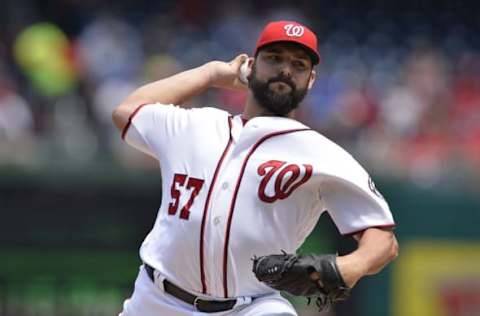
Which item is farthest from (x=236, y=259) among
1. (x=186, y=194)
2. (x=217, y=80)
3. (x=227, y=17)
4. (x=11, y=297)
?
(x=227, y=17)

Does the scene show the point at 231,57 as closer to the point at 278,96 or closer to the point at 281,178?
the point at 278,96

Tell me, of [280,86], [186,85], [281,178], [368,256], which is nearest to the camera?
[368,256]

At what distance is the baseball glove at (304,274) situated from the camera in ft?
11.9

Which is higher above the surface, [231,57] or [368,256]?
[231,57]

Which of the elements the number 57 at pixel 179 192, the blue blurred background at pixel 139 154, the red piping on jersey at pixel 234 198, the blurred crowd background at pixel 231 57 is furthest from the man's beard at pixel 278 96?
the blurred crowd background at pixel 231 57

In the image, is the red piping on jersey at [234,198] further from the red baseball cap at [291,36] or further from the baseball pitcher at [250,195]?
the red baseball cap at [291,36]

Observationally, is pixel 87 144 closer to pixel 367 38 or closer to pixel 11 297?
pixel 11 297

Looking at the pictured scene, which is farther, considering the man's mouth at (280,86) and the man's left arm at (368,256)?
the man's mouth at (280,86)

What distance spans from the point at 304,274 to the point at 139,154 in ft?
17.9

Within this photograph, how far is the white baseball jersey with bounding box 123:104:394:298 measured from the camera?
3.97 metres

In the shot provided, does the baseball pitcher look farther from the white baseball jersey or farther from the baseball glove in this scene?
the baseball glove

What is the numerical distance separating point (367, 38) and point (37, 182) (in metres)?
5.82

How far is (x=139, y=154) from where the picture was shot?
9016mm

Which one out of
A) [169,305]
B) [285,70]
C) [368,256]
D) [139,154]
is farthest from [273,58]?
[139,154]
